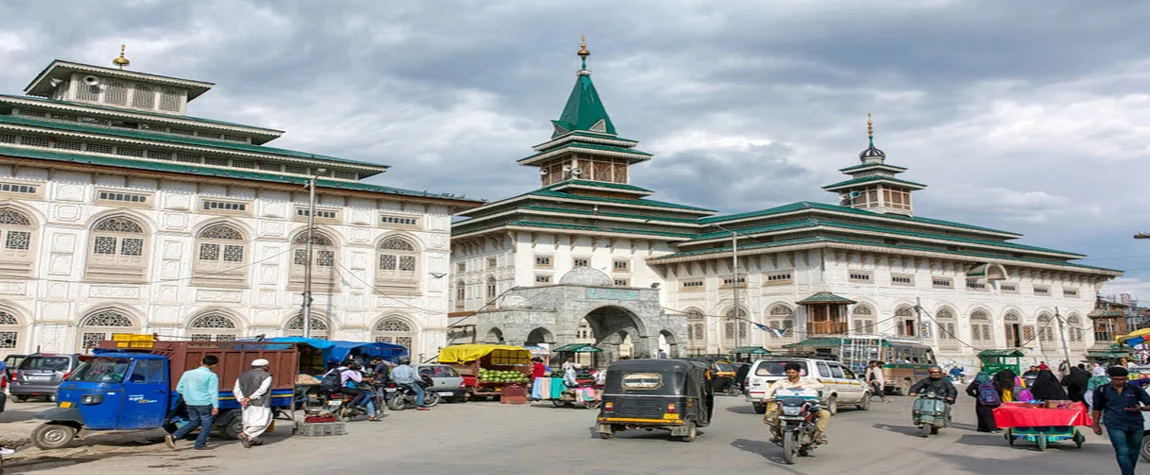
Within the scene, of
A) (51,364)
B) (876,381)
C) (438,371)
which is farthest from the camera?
(876,381)

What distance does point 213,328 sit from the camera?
35438 mm

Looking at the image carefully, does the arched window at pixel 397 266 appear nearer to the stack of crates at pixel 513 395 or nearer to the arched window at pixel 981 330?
the stack of crates at pixel 513 395

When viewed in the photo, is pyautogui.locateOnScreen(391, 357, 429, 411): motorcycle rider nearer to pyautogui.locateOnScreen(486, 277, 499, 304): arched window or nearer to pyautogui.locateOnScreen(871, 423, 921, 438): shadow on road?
pyautogui.locateOnScreen(871, 423, 921, 438): shadow on road

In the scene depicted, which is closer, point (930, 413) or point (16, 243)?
point (930, 413)


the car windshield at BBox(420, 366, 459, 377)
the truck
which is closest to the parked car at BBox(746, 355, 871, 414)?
the car windshield at BBox(420, 366, 459, 377)

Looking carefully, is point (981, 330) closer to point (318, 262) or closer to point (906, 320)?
point (906, 320)

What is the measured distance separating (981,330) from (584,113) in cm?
3104

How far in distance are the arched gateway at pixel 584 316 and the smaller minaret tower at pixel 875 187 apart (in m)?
26.1

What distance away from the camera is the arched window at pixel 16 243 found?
106 ft

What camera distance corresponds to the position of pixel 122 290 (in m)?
34.0

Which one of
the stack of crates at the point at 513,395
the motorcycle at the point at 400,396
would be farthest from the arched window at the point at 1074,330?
the motorcycle at the point at 400,396

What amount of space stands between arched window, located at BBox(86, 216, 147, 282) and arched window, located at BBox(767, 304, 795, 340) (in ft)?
110

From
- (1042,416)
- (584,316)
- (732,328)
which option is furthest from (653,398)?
(732,328)

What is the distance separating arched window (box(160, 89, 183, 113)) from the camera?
4412 centimetres
